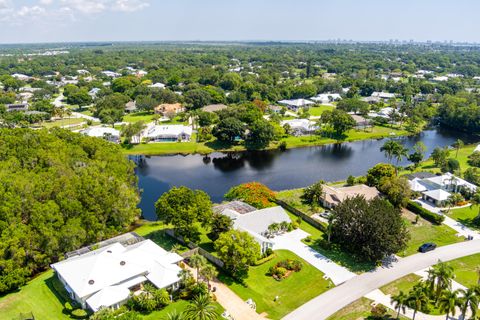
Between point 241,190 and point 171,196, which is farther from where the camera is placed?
point 241,190

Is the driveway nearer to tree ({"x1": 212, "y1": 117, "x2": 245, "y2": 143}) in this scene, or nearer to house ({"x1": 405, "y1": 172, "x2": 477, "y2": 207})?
house ({"x1": 405, "y1": 172, "x2": 477, "y2": 207})

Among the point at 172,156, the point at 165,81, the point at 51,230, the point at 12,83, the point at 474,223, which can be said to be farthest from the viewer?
the point at 165,81

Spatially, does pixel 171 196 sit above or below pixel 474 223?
above

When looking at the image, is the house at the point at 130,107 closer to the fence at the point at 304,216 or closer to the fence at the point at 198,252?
the fence at the point at 304,216

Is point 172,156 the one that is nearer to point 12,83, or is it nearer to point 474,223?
point 474,223

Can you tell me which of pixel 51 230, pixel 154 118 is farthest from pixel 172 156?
pixel 51 230
